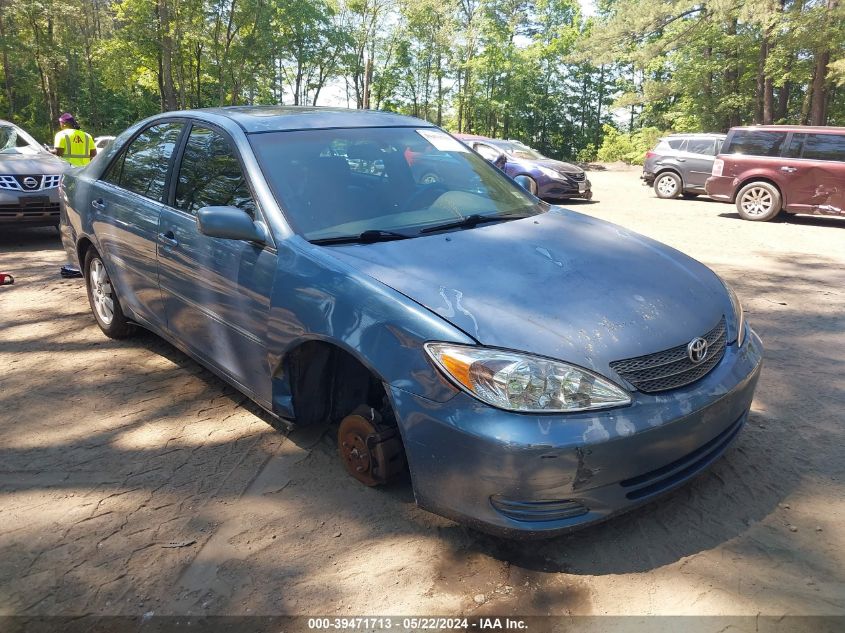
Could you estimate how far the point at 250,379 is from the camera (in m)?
3.27

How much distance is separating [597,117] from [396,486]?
4705cm

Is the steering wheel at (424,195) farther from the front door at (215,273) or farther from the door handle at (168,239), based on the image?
the door handle at (168,239)

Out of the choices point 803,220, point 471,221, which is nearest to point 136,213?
point 471,221

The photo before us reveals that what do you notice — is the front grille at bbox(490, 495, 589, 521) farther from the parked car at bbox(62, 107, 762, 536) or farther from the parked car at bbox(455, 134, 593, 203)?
the parked car at bbox(455, 134, 593, 203)

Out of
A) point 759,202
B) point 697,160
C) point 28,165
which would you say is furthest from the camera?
point 697,160

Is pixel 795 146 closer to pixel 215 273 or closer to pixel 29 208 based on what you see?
pixel 215 273

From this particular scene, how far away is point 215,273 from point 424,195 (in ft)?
3.82

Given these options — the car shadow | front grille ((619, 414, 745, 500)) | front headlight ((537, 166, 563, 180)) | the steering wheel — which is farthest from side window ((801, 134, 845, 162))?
front grille ((619, 414, 745, 500))

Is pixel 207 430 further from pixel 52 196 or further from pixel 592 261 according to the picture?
pixel 52 196

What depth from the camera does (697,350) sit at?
8.32ft

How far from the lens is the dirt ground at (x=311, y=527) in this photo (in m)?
2.34

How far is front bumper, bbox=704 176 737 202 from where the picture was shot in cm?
1265

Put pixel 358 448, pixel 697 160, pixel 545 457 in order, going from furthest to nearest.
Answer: pixel 697 160
pixel 358 448
pixel 545 457

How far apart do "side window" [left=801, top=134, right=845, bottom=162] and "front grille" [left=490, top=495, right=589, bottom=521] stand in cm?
1176
